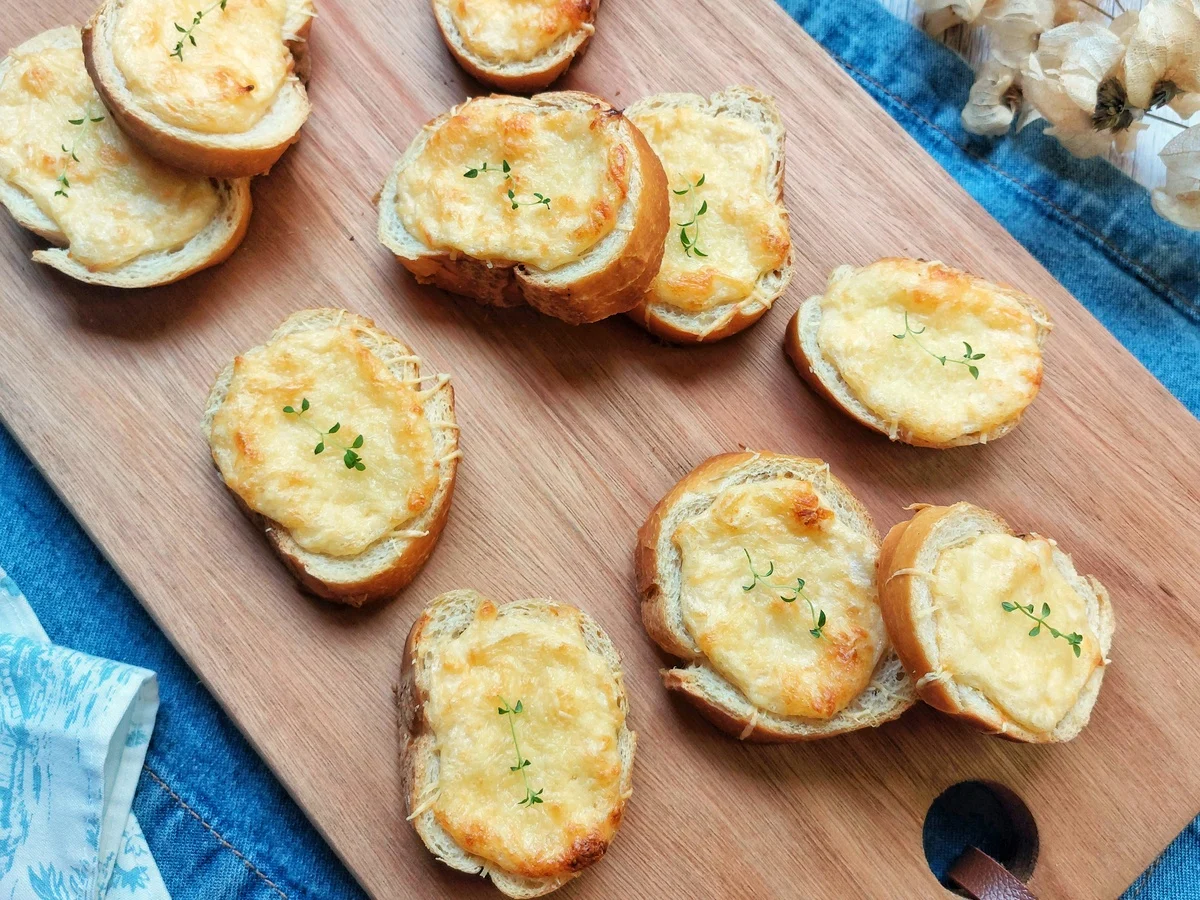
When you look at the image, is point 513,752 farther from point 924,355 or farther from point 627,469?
point 924,355

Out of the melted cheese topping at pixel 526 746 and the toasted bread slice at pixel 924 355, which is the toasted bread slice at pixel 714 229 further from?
the melted cheese topping at pixel 526 746

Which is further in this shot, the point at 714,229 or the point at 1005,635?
the point at 714,229

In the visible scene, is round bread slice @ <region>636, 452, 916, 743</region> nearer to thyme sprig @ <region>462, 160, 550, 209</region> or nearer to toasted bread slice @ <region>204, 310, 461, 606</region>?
toasted bread slice @ <region>204, 310, 461, 606</region>

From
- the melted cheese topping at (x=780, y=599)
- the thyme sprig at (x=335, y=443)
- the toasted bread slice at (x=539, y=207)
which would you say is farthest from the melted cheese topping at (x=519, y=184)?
the melted cheese topping at (x=780, y=599)

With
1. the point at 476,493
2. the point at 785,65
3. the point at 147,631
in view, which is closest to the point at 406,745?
the point at 476,493

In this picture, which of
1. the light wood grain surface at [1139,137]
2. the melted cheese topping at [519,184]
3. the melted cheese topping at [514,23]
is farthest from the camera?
the light wood grain surface at [1139,137]

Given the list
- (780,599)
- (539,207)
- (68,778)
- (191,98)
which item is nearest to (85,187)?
(191,98)
